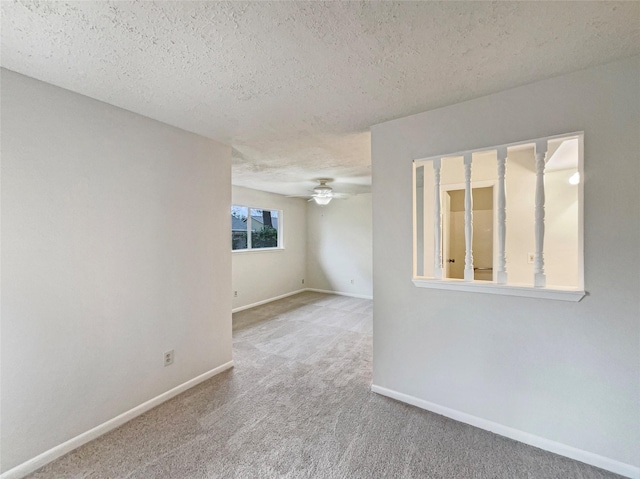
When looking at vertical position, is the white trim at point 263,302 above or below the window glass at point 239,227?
below

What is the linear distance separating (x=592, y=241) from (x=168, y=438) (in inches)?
113

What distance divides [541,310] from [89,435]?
9.83ft

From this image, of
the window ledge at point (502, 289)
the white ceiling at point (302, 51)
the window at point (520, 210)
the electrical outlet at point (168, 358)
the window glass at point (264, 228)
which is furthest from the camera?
the window glass at point (264, 228)

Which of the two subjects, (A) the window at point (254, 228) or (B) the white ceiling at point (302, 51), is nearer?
(B) the white ceiling at point (302, 51)

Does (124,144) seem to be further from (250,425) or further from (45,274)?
(250,425)

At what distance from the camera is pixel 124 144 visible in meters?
1.98

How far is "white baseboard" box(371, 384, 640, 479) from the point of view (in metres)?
1.50

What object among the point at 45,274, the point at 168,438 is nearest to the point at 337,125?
the point at 45,274

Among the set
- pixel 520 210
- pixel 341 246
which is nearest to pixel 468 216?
pixel 520 210

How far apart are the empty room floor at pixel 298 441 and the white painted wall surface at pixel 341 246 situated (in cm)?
345

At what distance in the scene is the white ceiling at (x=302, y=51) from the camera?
1.11 meters

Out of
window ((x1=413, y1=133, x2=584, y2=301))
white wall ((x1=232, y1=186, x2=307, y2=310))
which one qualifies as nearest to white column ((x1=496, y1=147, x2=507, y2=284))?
window ((x1=413, y1=133, x2=584, y2=301))

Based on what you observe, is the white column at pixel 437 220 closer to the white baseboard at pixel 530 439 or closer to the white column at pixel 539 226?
the white column at pixel 539 226

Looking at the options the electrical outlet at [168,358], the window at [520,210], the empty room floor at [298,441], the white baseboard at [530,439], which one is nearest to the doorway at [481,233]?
the window at [520,210]
